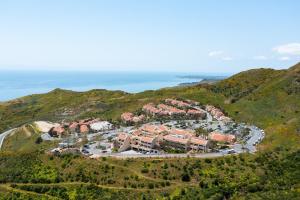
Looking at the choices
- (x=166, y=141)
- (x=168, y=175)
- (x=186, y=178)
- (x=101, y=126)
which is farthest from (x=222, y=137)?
(x=101, y=126)

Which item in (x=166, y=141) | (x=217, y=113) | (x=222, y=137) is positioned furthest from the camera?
(x=217, y=113)

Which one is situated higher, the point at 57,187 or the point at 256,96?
the point at 256,96

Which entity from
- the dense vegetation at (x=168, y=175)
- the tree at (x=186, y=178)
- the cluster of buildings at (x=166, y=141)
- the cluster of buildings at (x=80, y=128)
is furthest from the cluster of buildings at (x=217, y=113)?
the tree at (x=186, y=178)

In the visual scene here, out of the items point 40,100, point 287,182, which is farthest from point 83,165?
point 40,100

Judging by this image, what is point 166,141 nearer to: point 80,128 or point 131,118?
point 131,118

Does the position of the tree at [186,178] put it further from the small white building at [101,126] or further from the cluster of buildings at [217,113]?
the cluster of buildings at [217,113]

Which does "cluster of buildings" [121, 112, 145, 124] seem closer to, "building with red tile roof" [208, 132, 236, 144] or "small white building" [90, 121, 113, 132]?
"small white building" [90, 121, 113, 132]

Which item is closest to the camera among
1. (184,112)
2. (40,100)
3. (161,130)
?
(161,130)

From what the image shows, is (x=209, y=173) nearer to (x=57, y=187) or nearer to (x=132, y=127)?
(x=57, y=187)
